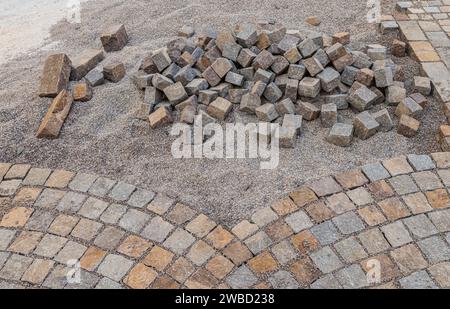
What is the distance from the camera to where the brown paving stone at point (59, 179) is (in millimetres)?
4523

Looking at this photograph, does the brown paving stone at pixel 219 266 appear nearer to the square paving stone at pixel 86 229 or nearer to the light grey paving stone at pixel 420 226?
the square paving stone at pixel 86 229

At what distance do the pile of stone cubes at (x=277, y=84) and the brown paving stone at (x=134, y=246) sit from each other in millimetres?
1520

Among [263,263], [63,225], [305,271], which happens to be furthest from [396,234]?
[63,225]

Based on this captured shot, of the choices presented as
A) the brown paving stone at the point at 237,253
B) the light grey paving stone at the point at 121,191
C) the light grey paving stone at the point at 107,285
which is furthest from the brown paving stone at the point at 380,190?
the light grey paving stone at the point at 107,285

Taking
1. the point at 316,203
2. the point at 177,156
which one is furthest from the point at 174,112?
Answer: the point at 316,203

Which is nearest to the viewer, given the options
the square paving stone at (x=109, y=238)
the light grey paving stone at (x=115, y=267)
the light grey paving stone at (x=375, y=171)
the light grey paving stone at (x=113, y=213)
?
the light grey paving stone at (x=115, y=267)

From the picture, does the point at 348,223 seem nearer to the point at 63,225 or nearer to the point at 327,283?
the point at 327,283

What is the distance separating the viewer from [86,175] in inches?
181

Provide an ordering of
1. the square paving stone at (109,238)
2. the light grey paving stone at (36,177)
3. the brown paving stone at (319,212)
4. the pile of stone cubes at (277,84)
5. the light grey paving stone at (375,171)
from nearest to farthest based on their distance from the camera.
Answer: the square paving stone at (109,238) < the brown paving stone at (319,212) < the light grey paving stone at (375,171) < the light grey paving stone at (36,177) < the pile of stone cubes at (277,84)

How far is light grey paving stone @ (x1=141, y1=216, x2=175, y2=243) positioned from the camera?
396 cm

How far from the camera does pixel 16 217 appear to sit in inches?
167

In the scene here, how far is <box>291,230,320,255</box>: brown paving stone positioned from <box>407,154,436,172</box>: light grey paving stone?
139 centimetres

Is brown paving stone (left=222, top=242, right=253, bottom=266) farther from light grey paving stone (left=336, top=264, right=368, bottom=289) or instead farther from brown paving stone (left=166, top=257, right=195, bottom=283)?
light grey paving stone (left=336, top=264, right=368, bottom=289)

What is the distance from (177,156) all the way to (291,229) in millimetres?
1488
